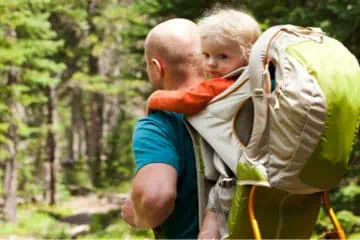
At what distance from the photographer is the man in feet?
7.65

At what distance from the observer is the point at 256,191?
7.39ft

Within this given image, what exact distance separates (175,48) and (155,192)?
56 centimetres

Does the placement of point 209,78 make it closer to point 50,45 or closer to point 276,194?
point 276,194

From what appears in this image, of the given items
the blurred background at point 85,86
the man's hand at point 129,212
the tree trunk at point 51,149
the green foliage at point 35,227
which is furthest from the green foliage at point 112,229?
the man's hand at point 129,212

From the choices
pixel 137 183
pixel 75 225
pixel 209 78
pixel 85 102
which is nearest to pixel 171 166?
pixel 137 183

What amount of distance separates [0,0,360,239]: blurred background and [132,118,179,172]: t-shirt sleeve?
86 centimetres

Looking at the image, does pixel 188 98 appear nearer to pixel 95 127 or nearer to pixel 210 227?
pixel 210 227

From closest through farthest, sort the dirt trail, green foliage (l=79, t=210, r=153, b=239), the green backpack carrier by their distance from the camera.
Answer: the green backpack carrier → green foliage (l=79, t=210, r=153, b=239) → the dirt trail

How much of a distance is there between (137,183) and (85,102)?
4291 cm

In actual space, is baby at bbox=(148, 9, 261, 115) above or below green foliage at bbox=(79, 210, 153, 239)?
above

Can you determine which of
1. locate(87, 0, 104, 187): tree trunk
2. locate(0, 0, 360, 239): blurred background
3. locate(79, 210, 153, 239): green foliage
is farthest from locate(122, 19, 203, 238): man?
locate(87, 0, 104, 187): tree trunk

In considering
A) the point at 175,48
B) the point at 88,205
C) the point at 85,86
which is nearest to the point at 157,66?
the point at 175,48

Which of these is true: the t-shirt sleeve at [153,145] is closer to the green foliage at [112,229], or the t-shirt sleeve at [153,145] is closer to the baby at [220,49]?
the baby at [220,49]

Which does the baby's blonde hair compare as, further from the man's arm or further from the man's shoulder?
the man's arm
